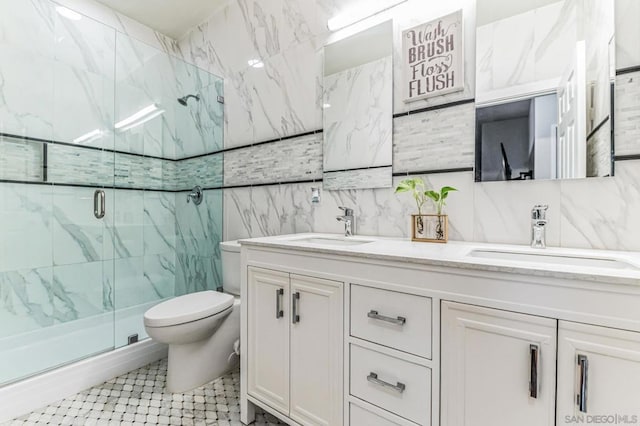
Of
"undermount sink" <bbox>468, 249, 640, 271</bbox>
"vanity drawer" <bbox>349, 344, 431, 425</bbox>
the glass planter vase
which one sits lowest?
"vanity drawer" <bbox>349, 344, 431, 425</bbox>

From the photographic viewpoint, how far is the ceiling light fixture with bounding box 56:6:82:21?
219 centimetres

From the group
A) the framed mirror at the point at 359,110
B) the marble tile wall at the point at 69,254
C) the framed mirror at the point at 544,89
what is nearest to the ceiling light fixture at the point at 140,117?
the marble tile wall at the point at 69,254

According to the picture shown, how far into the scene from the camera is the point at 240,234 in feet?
7.63

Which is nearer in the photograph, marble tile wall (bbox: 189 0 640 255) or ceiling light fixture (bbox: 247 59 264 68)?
marble tile wall (bbox: 189 0 640 255)

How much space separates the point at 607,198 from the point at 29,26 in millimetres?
3271

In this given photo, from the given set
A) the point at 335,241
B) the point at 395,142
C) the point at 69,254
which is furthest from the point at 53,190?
the point at 395,142

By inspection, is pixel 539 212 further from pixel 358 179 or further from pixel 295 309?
pixel 295 309

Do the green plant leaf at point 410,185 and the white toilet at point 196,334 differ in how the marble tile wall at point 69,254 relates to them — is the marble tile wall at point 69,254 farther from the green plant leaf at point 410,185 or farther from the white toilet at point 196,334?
the green plant leaf at point 410,185

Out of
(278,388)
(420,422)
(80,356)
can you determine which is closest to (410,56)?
(420,422)

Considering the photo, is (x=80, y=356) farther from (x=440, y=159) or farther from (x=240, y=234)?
(x=440, y=159)

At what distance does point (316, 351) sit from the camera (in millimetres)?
1233

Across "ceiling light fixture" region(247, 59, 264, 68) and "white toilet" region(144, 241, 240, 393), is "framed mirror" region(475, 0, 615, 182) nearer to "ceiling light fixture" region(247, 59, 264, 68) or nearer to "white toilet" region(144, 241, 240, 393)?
"ceiling light fixture" region(247, 59, 264, 68)

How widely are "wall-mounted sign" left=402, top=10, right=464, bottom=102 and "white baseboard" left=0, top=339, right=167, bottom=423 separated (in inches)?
86.2

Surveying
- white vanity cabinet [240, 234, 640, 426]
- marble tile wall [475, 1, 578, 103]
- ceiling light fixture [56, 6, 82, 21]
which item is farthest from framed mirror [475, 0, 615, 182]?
ceiling light fixture [56, 6, 82, 21]
